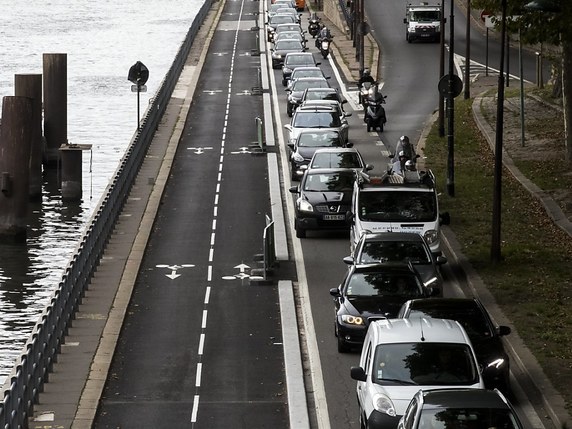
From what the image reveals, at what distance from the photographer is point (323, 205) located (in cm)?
3603

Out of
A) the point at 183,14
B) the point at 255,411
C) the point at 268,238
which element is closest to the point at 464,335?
the point at 255,411

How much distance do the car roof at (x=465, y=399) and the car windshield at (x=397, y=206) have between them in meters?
14.9

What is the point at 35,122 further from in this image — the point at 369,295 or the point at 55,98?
the point at 369,295

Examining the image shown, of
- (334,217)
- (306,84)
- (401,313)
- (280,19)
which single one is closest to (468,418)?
(401,313)

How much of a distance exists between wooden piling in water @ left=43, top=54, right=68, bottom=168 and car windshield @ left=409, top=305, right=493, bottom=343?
124 feet

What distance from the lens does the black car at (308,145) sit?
44.2m

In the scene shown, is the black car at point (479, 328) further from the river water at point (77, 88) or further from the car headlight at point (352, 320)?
the river water at point (77, 88)

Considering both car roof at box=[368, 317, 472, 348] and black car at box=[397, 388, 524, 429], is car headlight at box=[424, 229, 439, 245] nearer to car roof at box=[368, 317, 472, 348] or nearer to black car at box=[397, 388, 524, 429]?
car roof at box=[368, 317, 472, 348]

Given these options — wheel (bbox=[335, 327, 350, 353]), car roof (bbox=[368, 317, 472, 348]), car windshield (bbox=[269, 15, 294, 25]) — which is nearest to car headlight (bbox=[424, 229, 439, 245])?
wheel (bbox=[335, 327, 350, 353])

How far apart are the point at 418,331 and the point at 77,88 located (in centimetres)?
7445

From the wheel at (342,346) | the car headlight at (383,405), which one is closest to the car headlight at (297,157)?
the wheel at (342,346)

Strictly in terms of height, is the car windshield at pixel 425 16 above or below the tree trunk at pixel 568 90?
above

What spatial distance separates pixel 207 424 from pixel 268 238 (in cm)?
1050

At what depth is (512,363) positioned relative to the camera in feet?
79.6
